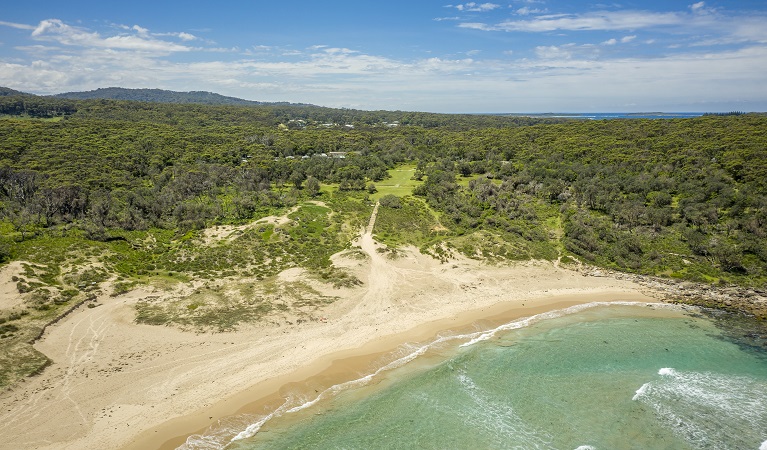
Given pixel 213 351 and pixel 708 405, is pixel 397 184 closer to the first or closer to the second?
pixel 213 351

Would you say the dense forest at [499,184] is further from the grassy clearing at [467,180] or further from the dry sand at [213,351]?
the dry sand at [213,351]

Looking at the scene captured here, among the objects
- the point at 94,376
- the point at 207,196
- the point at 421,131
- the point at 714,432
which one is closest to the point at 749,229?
the point at 714,432

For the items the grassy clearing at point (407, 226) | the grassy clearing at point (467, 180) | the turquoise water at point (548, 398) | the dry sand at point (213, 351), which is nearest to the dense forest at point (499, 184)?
the grassy clearing at point (467, 180)

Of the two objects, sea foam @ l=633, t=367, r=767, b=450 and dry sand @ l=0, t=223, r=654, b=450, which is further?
sea foam @ l=633, t=367, r=767, b=450

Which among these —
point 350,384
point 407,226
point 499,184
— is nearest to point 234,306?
point 350,384

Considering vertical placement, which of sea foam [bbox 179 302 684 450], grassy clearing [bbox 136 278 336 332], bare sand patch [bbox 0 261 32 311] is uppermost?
bare sand patch [bbox 0 261 32 311]

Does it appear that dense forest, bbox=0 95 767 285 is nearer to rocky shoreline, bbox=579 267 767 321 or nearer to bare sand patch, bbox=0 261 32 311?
rocky shoreline, bbox=579 267 767 321

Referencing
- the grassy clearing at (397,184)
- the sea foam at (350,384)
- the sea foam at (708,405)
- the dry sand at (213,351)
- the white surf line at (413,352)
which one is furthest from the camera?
the grassy clearing at (397,184)

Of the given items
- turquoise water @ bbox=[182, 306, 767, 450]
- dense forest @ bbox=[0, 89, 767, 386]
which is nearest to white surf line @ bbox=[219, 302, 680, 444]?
turquoise water @ bbox=[182, 306, 767, 450]
